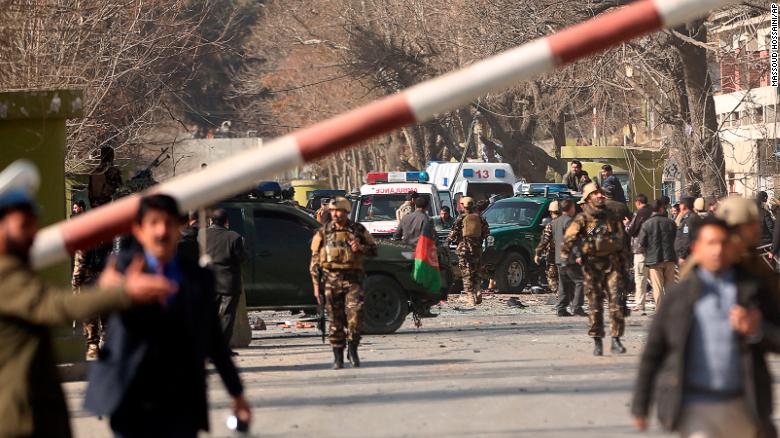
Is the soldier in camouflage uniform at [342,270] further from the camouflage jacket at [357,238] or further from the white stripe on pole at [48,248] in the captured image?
the white stripe on pole at [48,248]

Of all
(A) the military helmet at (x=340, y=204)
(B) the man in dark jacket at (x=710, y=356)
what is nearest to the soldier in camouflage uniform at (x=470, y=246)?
(A) the military helmet at (x=340, y=204)

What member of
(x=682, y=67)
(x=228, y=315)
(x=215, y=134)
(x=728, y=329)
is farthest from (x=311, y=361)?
(x=215, y=134)

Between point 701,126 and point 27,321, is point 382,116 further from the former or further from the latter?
point 701,126

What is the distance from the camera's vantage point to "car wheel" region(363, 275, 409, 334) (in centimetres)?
1958

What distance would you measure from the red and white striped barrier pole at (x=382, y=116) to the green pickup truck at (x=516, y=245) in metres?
20.6

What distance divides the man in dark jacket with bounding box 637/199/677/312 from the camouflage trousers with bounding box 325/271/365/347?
7120 millimetres

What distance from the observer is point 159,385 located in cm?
574

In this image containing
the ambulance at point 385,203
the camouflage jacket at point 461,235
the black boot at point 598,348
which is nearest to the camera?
the black boot at point 598,348

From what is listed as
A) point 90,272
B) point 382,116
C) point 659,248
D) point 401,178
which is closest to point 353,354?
point 90,272

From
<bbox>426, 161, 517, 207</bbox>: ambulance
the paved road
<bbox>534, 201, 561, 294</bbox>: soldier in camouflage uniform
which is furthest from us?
<bbox>426, 161, 517, 207</bbox>: ambulance

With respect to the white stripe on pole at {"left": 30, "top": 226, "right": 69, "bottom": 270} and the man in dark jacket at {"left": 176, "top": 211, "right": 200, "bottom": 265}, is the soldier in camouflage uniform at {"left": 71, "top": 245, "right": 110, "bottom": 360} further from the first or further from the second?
the white stripe on pole at {"left": 30, "top": 226, "right": 69, "bottom": 270}

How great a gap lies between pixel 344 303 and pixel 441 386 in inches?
86.0

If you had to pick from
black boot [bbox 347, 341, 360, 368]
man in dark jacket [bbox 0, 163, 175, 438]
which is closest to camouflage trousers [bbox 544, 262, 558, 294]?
black boot [bbox 347, 341, 360, 368]

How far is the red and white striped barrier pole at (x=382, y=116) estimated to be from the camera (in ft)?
20.2
